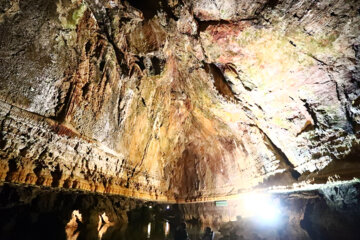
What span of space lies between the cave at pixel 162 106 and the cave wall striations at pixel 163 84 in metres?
0.04

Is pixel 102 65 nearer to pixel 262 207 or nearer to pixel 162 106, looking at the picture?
pixel 162 106

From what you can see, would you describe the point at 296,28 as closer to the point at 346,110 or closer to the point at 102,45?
the point at 346,110

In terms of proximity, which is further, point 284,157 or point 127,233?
point 284,157

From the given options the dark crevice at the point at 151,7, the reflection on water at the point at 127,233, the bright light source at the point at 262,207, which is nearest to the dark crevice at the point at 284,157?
the bright light source at the point at 262,207

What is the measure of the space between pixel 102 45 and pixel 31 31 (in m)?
2.02

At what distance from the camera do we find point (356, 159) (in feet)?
17.0

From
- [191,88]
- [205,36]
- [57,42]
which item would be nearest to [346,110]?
[205,36]

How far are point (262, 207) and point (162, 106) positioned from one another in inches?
266

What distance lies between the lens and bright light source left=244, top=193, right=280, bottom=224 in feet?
26.5

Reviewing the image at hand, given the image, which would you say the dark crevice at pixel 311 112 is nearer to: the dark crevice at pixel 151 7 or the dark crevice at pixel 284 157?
the dark crevice at pixel 284 157

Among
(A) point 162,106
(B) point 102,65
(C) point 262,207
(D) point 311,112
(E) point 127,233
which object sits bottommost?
(E) point 127,233

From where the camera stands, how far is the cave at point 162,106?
176 inches

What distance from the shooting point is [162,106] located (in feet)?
30.7

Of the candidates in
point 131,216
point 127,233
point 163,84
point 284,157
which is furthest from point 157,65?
point 284,157
